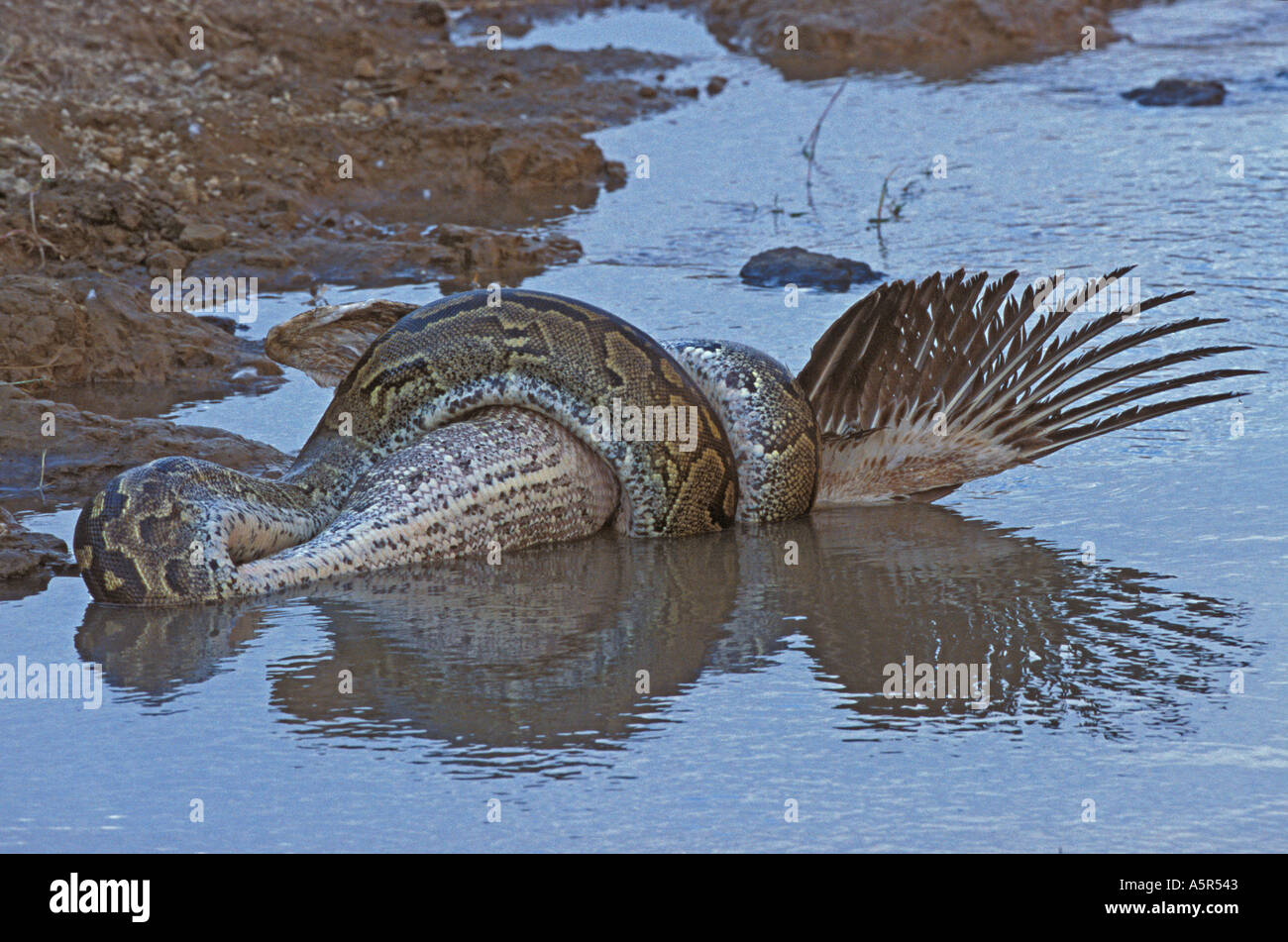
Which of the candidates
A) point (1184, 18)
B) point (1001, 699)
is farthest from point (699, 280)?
point (1184, 18)

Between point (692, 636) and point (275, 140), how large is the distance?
326 inches

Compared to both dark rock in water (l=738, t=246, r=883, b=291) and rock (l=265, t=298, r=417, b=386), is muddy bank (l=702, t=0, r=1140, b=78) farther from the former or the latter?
rock (l=265, t=298, r=417, b=386)

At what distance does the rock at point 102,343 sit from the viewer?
8031 millimetres

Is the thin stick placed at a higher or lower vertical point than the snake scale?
higher

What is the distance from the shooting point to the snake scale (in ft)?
19.8

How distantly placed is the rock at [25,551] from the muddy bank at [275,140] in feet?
13.2

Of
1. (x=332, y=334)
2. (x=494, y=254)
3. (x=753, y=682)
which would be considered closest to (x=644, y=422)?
(x=332, y=334)

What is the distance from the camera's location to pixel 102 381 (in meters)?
8.20

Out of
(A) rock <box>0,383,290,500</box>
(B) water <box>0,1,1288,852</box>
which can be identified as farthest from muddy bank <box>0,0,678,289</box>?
(A) rock <box>0,383,290,500</box>

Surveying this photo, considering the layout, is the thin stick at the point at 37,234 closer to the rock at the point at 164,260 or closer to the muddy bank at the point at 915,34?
the rock at the point at 164,260

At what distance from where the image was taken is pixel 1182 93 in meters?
14.2

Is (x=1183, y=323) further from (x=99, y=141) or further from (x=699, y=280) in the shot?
(x=99, y=141)

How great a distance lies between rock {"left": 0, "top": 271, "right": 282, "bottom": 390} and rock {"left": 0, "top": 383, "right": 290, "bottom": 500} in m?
0.83

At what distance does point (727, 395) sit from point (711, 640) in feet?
5.16
